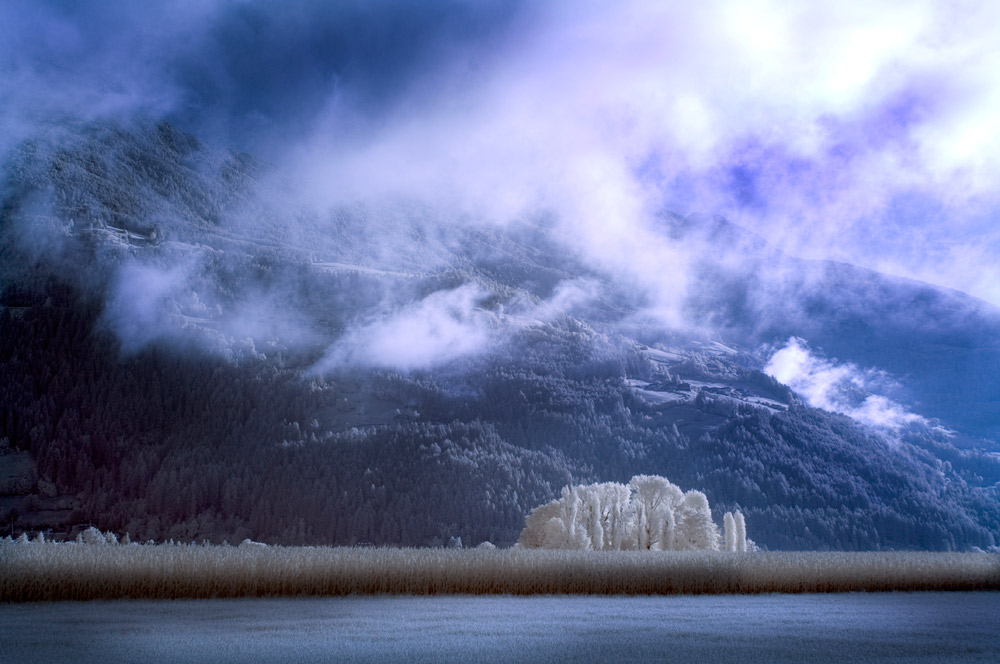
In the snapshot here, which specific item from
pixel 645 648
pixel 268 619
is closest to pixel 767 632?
pixel 645 648

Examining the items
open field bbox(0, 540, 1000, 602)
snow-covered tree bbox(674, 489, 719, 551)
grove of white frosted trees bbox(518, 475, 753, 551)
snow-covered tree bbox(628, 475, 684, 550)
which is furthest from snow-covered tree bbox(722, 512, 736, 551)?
open field bbox(0, 540, 1000, 602)

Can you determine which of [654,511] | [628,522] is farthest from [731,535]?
[628,522]

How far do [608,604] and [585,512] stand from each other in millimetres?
76951

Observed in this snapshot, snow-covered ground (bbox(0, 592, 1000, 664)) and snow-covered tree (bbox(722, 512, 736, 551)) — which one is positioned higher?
snow-covered ground (bbox(0, 592, 1000, 664))

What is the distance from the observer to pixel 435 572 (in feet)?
105

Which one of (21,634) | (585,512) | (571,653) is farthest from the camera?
(585,512)

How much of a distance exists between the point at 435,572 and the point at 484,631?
1261cm

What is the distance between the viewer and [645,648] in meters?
17.7

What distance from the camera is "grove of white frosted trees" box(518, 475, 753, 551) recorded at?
99.0 meters

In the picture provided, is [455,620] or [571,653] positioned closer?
[571,653]

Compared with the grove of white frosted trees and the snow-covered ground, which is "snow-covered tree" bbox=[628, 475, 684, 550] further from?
the snow-covered ground

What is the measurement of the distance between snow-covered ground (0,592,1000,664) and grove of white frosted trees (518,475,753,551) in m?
71.4

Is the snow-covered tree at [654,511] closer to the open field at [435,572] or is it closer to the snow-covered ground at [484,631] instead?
the open field at [435,572]

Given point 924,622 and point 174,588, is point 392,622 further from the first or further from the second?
point 924,622
